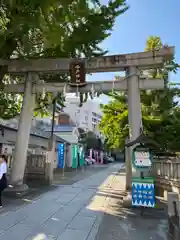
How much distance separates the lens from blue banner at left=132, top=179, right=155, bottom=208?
6672mm

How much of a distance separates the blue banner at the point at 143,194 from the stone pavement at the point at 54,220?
3.77ft

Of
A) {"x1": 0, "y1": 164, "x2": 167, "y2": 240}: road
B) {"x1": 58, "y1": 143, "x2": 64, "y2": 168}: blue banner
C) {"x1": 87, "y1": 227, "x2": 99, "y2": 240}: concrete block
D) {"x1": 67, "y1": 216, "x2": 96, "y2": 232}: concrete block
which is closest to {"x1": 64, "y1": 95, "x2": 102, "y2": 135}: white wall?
{"x1": 58, "y1": 143, "x2": 64, "y2": 168}: blue banner

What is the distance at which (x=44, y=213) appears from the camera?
6.53m

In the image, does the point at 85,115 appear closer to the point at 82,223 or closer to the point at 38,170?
the point at 38,170

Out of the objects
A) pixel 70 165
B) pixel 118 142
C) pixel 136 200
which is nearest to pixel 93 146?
pixel 70 165

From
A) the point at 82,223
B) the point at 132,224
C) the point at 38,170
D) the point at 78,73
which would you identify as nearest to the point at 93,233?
the point at 82,223

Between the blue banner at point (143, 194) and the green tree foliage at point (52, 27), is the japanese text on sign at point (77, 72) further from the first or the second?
the blue banner at point (143, 194)

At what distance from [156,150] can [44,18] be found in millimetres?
5714

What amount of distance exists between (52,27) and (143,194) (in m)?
5.52

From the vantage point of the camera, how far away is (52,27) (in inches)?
245

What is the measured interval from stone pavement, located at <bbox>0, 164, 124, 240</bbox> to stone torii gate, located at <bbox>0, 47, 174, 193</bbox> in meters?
2.60

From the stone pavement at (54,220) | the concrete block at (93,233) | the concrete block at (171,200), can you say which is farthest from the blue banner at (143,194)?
the concrete block at (93,233)

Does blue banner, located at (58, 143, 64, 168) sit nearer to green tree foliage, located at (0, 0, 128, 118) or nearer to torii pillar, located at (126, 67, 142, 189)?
green tree foliage, located at (0, 0, 128, 118)

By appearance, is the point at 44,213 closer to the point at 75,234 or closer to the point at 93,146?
the point at 75,234
